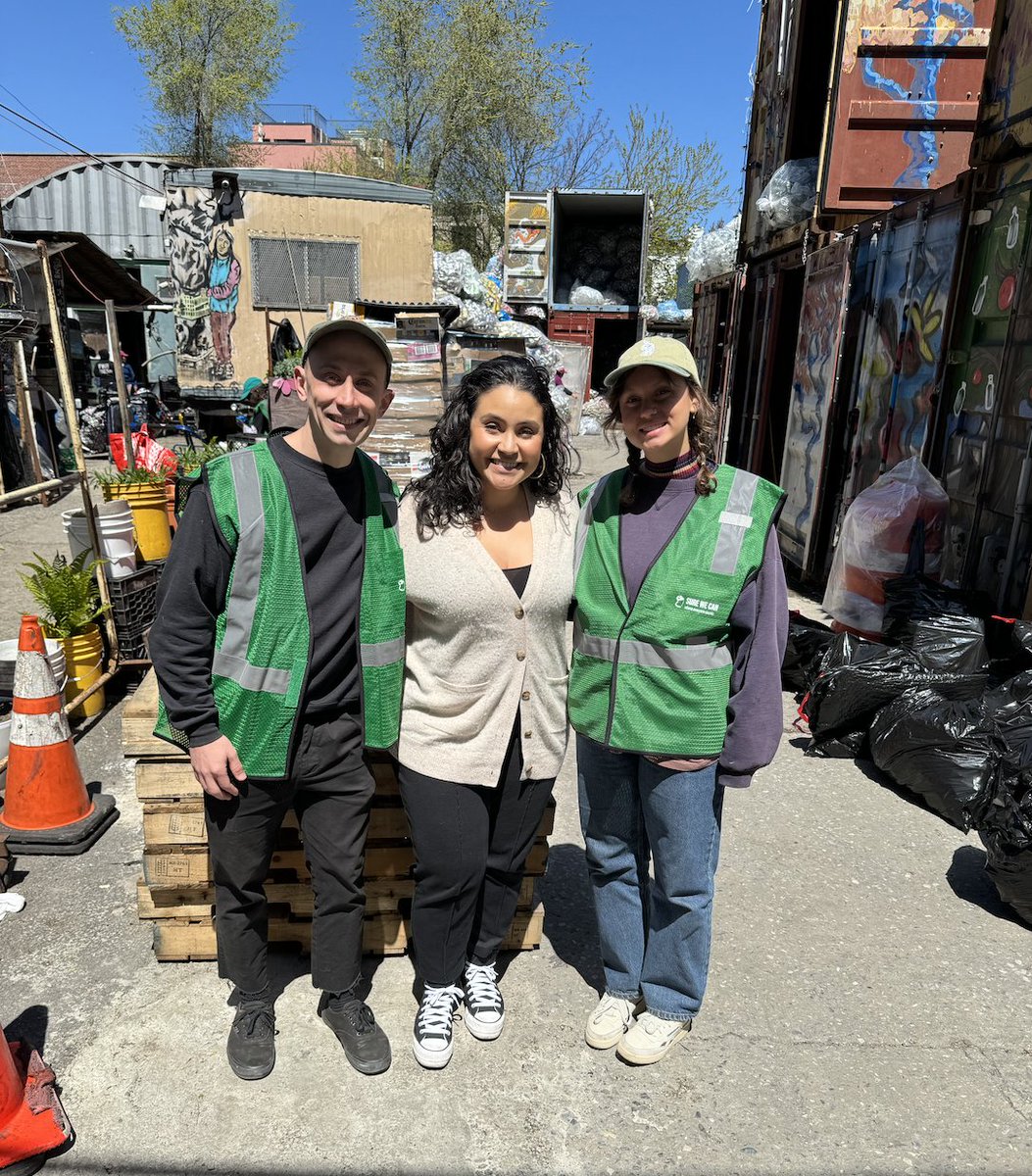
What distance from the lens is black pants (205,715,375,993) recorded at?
7.04 feet

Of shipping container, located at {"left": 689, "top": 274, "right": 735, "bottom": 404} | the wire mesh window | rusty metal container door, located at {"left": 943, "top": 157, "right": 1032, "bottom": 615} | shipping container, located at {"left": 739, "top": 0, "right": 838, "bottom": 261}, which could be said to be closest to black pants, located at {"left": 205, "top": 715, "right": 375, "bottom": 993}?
rusty metal container door, located at {"left": 943, "top": 157, "right": 1032, "bottom": 615}

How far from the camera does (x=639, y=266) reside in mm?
20203

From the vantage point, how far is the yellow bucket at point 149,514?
5.70 meters

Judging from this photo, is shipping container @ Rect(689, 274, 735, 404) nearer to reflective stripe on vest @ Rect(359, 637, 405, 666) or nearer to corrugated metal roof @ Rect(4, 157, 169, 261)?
reflective stripe on vest @ Rect(359, 637, 405, 666)

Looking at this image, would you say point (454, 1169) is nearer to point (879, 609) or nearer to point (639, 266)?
point (879, 609)

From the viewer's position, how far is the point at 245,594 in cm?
200


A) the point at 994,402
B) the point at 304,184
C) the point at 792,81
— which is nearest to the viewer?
the point at 994,402

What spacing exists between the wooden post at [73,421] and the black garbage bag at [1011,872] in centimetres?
453

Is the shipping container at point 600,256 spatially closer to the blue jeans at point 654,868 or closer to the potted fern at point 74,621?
the potted fern at point 74,621

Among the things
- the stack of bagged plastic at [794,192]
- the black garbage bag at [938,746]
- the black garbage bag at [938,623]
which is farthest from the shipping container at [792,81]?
the black garbage bag at [938,746]

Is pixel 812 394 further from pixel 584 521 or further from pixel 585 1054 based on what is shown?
pixel 585 1054

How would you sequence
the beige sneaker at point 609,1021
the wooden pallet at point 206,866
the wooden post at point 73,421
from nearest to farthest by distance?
the beige sneaker at point 609,1021 → the wooden pallet at point 206,866 → the wooden post at point 73,421

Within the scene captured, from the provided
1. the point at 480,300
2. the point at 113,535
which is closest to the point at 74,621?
the point at 113,535

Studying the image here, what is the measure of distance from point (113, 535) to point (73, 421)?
84 centimetres
